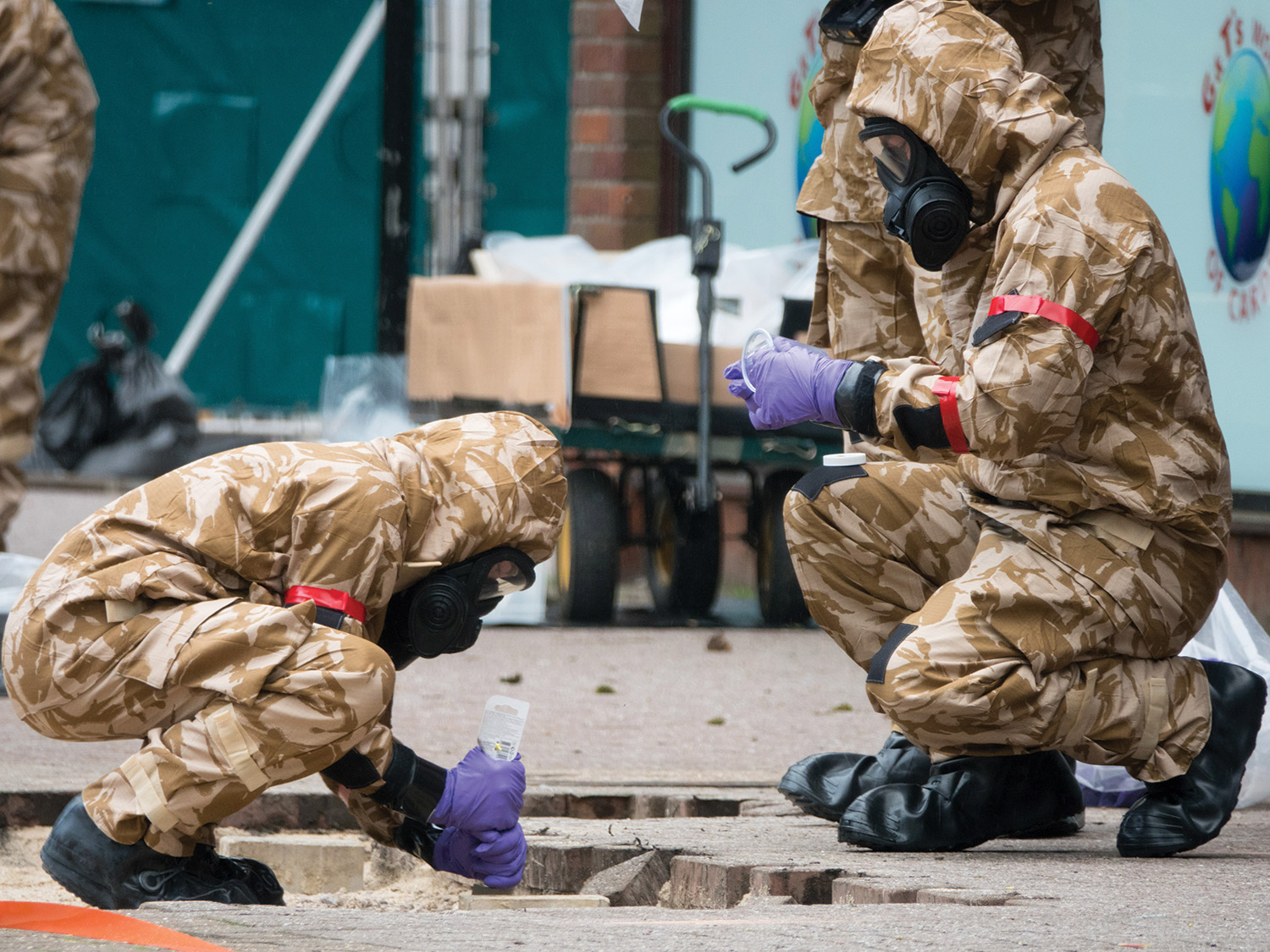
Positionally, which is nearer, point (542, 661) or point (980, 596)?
point (980, 596)

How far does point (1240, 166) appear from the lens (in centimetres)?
566

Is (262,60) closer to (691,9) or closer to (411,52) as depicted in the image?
(411,52)

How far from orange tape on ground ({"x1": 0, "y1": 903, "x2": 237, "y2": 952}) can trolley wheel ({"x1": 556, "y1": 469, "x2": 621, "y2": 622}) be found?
371cm

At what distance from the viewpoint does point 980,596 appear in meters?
2.94

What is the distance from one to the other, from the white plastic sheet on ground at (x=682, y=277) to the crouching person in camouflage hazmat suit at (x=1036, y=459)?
9.09ft

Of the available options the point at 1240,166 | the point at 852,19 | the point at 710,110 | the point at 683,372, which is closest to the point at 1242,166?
the point at 1240,166

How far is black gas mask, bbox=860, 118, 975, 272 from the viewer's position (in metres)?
3.08

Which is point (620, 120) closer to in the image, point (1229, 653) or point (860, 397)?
point (1229, 653)

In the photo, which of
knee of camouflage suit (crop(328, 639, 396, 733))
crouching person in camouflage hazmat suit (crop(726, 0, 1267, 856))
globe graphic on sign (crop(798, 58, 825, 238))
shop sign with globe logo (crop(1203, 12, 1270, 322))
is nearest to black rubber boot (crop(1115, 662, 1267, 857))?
crouching person in camouflage hazmat suit (crop(726, 0, 1267, 856))

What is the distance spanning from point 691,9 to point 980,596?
5.82 metres

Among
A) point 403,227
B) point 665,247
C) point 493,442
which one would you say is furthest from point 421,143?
point 493,442

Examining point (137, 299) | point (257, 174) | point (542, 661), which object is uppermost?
point (257, 174)

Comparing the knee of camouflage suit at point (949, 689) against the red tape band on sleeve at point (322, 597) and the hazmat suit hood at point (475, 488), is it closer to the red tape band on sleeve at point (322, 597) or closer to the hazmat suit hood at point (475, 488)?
the hazmat suit hood at point (475, 488)

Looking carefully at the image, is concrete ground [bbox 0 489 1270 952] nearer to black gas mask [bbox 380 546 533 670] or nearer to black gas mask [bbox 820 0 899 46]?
black gas mask [bbox 380 546 533 670]
